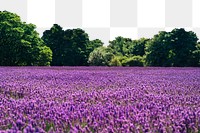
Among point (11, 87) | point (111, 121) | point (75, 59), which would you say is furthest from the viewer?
point (75, 59)

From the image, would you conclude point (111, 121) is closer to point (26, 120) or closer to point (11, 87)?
point (26, 120)

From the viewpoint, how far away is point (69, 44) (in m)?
52.0

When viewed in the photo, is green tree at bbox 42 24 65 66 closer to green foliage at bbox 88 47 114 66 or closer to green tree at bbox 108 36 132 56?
green foliage at bbox 88 47 114 66

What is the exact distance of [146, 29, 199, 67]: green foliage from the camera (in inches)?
1716

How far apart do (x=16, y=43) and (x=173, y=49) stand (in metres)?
19.5

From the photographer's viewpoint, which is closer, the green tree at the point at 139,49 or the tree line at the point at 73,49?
the tree line at the point at 73,49

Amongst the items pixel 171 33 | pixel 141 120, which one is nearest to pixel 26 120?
pixel 141 120

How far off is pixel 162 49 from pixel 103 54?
7457 millimetres

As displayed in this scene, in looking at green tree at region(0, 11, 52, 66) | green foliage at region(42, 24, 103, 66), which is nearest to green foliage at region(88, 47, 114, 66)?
green foliage at region(42, 24, 103, 66)

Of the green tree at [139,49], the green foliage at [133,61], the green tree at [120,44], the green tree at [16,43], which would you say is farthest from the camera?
the green tree at [120,44]

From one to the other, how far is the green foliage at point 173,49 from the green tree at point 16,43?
49.4 ft

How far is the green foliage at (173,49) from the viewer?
43594 millimetres

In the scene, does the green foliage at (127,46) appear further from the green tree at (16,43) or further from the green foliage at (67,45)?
the green tree at (16,43)

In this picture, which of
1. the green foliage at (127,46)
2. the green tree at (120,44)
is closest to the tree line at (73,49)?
the green foliage at (127,46)
